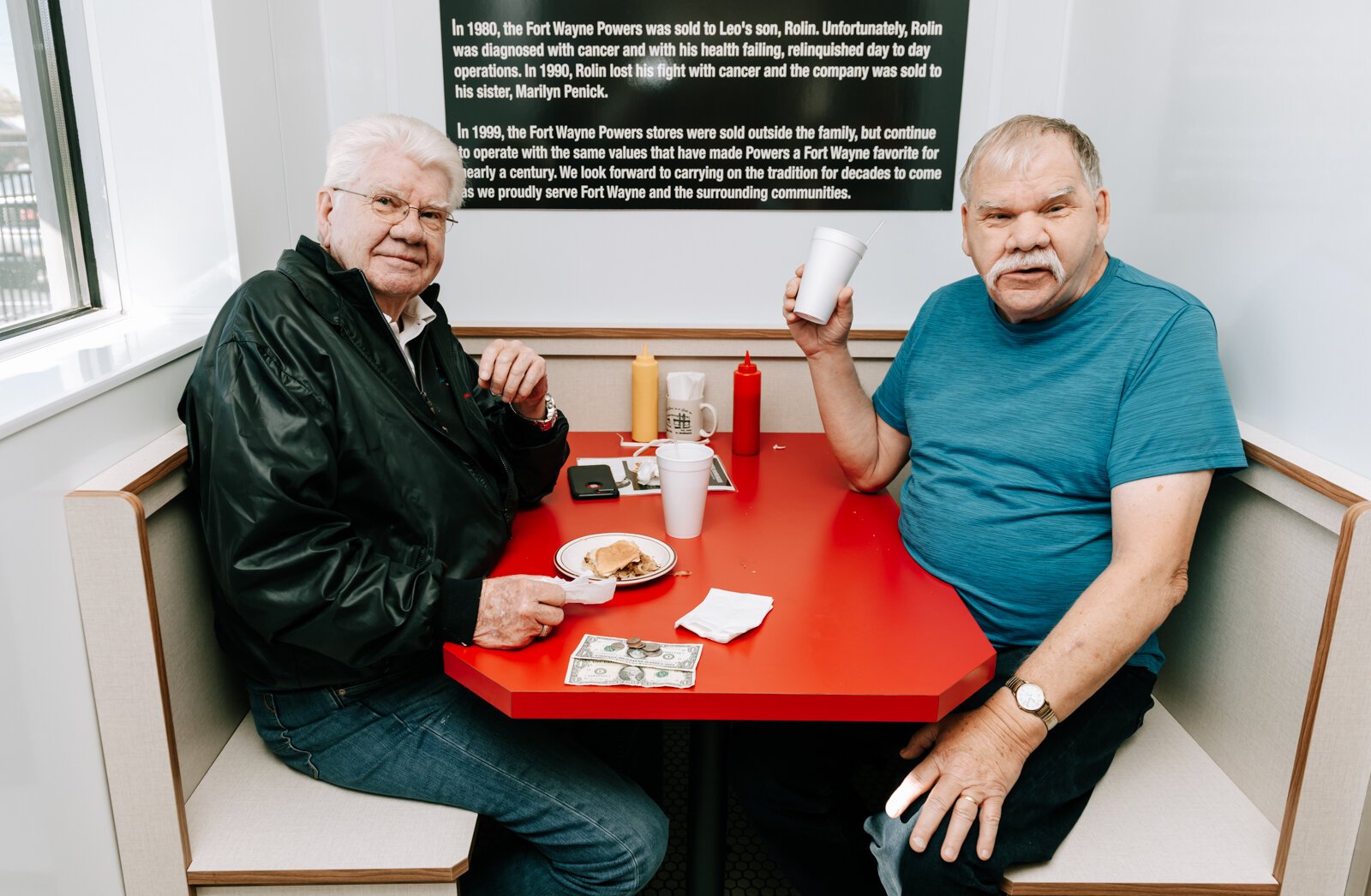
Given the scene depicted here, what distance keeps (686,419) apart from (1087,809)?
1.17 meters

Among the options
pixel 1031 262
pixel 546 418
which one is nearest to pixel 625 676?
pixel 546 418

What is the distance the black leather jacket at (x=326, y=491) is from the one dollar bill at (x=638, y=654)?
165mm

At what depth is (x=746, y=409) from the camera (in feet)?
6.80

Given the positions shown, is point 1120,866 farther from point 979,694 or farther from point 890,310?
point 890,310

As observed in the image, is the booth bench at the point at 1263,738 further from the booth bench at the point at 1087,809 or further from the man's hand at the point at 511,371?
the man's hand at the point at 511,371

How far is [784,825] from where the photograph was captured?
5.09 ft

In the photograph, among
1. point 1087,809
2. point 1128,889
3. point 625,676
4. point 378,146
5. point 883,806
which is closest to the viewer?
point 625,676

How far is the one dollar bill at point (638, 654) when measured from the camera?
45.8 inches

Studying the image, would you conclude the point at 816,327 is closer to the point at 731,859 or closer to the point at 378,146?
the point at 378,146

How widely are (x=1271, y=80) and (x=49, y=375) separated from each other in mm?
1881

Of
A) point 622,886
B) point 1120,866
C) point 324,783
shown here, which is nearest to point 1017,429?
point 1120,866

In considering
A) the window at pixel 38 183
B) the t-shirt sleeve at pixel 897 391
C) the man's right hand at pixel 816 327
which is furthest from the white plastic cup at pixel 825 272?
the window at pixel 38 183

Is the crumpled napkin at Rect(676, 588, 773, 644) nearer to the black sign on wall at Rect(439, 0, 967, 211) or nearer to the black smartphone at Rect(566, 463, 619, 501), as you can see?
the black smartphone at Rect(566, 463, 619, 501)

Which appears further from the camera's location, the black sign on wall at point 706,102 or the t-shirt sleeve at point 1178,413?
the black sign on wall at point 706,102
